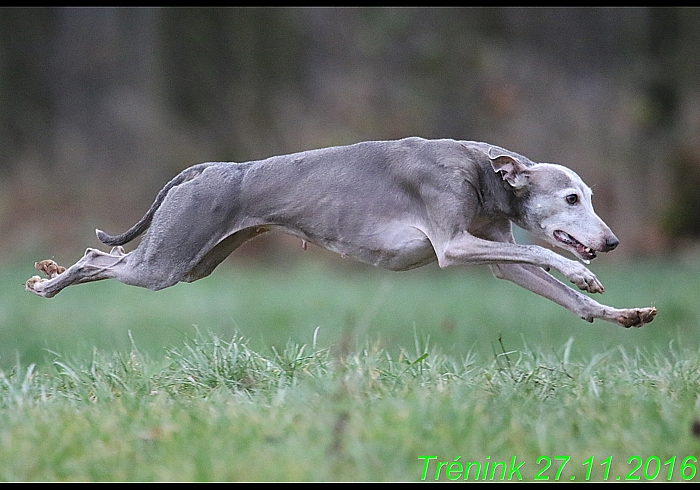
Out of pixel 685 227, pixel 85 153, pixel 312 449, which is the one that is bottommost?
pixel 685 227

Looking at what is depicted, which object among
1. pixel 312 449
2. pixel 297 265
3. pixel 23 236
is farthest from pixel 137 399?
pixel 23 236

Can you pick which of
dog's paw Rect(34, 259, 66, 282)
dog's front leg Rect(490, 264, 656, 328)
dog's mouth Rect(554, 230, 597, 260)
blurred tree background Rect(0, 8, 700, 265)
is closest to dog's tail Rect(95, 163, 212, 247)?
dog's paw Rect(34, 259, 66, 282)

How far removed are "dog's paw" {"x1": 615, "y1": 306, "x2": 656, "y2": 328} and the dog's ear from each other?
3.10 feet

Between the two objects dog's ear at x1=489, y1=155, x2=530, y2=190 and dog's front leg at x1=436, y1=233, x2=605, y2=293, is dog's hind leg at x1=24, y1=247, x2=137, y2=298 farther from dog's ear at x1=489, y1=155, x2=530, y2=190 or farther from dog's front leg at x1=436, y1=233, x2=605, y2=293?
→ dog's ear at x1=489, y1=155, x2=530, y2=190

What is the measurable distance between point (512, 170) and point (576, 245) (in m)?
0.58

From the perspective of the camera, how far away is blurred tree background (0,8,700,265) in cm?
1944

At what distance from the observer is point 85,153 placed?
21.2m

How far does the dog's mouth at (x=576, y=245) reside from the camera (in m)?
5.59

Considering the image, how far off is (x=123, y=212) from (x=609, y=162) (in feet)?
33.1

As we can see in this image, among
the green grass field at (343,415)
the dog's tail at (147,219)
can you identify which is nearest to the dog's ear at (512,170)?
the green grass field at (343,415)

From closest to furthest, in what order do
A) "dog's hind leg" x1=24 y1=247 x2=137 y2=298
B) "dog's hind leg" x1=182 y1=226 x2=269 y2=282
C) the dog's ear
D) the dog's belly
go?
the dog's ear → the dog's belly → "dog's hind leg" x1=182 y1=226 x2=269 y2=282 → "dog's hind leg" x1=24 y1=247 x2=137 y2=298

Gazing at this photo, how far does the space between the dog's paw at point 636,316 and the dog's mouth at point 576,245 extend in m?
0.37

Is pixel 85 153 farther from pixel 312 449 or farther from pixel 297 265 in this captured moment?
pixel 312 449

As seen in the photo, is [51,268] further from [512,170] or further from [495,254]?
[512,170]
